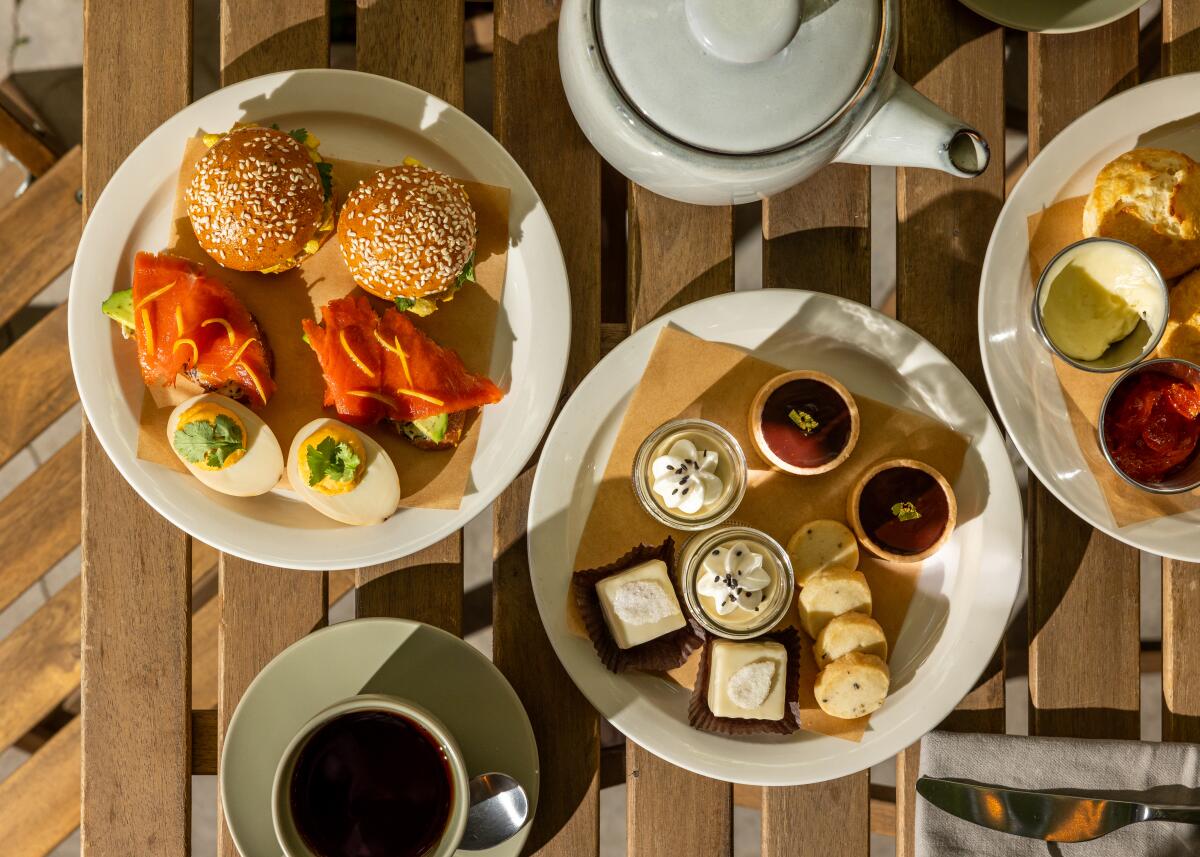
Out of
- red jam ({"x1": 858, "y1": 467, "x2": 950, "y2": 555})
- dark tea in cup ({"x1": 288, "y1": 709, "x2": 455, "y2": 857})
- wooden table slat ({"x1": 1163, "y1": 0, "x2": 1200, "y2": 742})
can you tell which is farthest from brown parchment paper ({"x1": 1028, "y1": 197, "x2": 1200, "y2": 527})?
dark tea in cup ({"x1": 288, "y1": 709, "x2": 455, "y2": 857})

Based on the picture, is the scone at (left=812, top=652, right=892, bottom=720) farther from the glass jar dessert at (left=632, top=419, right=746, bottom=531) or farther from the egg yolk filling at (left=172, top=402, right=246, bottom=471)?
the egg yolk filling at (left=172, top=402, right=246, bottom=471)

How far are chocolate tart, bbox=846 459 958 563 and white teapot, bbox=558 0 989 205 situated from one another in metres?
0.42

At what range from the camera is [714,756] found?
128 centimetres

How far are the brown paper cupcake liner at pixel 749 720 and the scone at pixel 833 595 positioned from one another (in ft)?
0.19

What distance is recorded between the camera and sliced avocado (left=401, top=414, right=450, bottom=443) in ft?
4.19

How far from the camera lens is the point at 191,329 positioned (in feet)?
3.96

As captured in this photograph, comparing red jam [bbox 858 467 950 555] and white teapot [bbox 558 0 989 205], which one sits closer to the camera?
white teapot [bbox 558 0 989 205]

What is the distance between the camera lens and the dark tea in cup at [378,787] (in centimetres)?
117

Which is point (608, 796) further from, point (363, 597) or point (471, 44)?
point (471, 44)

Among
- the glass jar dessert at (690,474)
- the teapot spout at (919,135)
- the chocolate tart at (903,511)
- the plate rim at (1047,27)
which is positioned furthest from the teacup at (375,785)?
the plate rim at (1047,27)

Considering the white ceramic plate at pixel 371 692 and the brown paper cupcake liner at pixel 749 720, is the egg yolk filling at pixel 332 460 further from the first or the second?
the brown paper cupcake liner at pixel 749 720

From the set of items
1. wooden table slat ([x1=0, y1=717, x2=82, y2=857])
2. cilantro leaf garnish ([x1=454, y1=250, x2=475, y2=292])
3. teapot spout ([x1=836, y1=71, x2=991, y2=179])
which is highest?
teapot spout ([x1=836, y1=71, x2=991, y2=179])

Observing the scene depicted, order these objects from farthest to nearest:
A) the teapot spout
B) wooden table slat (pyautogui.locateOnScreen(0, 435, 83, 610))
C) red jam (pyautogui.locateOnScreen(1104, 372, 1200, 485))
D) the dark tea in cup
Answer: wooden table slat (pyautogui.locateOnScreen(0, 435, 83, 610)) → red jam (pyautogui.locateOnScreen(1104, 372, 1200, 485)) → the dark tea in cup → the teapot spout

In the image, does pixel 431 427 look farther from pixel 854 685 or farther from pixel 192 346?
pixel 854 685
